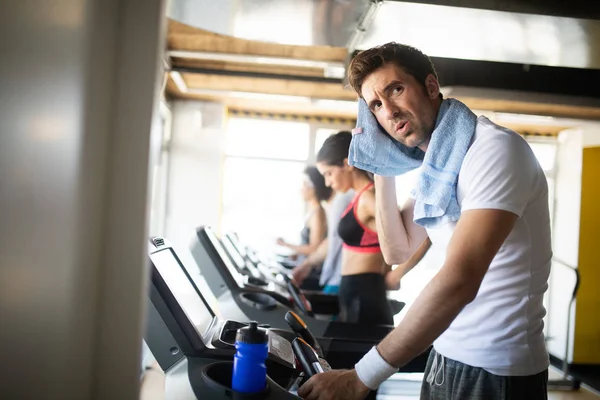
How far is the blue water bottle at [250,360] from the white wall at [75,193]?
547 millimetres

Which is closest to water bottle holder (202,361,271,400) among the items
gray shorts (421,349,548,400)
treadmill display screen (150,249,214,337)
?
treadmill display screen (150,249,214,337)

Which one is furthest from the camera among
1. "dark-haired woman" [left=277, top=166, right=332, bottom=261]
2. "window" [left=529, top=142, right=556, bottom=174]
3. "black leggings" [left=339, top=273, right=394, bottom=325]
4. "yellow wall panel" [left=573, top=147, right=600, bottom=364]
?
"window" [left=529, top=142, right=556, bottom=174]

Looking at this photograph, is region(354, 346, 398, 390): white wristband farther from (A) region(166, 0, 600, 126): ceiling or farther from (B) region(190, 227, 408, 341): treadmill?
(A) region(166, 0, 600, 126): ceiling

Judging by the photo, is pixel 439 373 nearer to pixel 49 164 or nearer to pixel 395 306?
pixel 49 164

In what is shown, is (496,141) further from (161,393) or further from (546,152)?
(546,152)

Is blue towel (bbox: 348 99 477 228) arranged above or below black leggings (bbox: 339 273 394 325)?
above

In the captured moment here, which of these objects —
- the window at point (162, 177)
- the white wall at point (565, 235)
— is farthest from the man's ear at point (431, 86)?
the white wall at point (565, 235)

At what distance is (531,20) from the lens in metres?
2.78

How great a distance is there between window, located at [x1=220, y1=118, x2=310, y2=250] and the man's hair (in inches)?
246

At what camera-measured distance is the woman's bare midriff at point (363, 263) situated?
3166 mm

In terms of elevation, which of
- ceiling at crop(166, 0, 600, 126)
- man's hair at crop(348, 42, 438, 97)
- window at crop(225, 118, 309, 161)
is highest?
ceiling at crop(166, 0, 600, 126)

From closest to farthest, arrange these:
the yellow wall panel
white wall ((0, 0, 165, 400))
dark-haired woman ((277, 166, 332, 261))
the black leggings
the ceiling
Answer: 1. white wall ((0, 0, 165, 400))
2. the black leggings
3. the ceiling
4. dark-haired woman ((277, 166, 332, 261))
5. the yellow wall panel

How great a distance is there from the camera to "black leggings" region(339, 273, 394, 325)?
320 cm

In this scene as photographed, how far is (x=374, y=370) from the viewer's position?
1254mm
